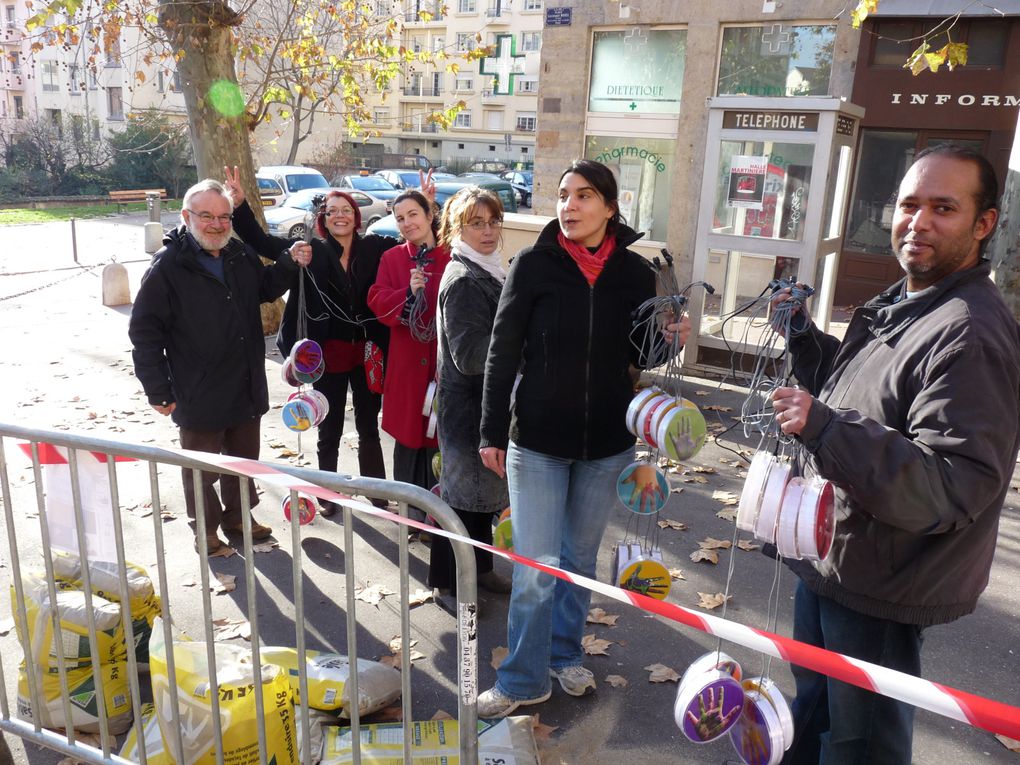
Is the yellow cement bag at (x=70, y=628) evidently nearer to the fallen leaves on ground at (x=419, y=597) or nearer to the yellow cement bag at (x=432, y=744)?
the yellow cement bag at (x=432, y=744)

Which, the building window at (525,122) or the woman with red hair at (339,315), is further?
the building window at (525,122)

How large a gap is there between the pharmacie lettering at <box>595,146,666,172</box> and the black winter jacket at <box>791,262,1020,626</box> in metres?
11.0

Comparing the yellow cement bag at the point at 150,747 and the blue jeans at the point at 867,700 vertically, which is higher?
the blue jeans at the point at 867,700

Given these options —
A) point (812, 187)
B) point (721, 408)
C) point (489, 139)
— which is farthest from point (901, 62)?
point (489, 139)

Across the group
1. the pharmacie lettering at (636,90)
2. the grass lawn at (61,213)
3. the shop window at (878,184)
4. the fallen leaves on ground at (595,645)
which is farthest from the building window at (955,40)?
the grass lawn at (61,213)

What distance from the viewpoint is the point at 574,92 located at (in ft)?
42.8

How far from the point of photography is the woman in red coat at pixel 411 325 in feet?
14.1

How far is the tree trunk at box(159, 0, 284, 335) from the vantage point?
27.5 feet

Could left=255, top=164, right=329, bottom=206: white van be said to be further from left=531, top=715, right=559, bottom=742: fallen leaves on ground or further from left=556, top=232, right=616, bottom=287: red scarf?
left=531, top=715, right=559, bottom=742: fallen leaves on ground

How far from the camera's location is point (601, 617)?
4.04 meters

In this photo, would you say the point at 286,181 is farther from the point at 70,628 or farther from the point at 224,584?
the point at 70,628

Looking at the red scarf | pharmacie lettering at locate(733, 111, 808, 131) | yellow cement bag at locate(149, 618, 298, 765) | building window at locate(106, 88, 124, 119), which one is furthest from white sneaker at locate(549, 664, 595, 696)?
building window at locate(106, 88, 124, 119)

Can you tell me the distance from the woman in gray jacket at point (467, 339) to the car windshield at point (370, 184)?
21.0 m

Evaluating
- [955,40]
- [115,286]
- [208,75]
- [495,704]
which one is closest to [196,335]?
[495,704]
